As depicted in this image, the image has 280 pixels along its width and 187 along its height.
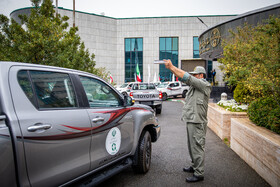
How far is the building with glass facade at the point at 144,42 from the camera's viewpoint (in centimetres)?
4097

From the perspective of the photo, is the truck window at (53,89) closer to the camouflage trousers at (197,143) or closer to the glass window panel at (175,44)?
the camouflage trousers at (197,143)

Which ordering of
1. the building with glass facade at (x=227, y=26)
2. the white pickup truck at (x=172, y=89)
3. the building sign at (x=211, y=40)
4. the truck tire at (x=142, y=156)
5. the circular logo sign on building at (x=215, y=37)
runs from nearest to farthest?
the truck tire at (x=142, y=156), the building with glass facade at (x=227, y=26), the circular logo sign on building at (x=215, y=37), the building sign at (x=211, y=40), the white pickup truck at (x=172, y=89)

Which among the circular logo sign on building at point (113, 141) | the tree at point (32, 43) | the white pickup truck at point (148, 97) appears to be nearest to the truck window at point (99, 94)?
the circular logo sign on building at point (113, 141)

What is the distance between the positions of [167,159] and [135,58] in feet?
125

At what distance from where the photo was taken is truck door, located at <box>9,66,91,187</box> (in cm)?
196

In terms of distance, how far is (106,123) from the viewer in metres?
2.92

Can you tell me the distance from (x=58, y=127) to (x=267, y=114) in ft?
13.9

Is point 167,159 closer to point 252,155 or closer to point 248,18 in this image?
point 252,155

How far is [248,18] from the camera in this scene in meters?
12.6

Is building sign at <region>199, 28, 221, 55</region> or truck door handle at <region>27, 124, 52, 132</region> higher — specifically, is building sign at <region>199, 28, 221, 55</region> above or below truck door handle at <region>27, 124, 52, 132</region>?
above

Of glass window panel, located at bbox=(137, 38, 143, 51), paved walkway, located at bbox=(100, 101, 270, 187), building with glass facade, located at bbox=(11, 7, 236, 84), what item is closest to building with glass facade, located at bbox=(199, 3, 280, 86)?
paved walkway, located at bbox=(100, 101, 270, 187)

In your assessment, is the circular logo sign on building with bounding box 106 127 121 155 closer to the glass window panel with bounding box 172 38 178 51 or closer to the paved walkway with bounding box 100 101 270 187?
the paved walkway with bounding box 100 101 270 187

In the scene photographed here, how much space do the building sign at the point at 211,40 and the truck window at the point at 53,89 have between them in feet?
49.3

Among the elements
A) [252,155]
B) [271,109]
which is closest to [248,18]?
[271,109]
